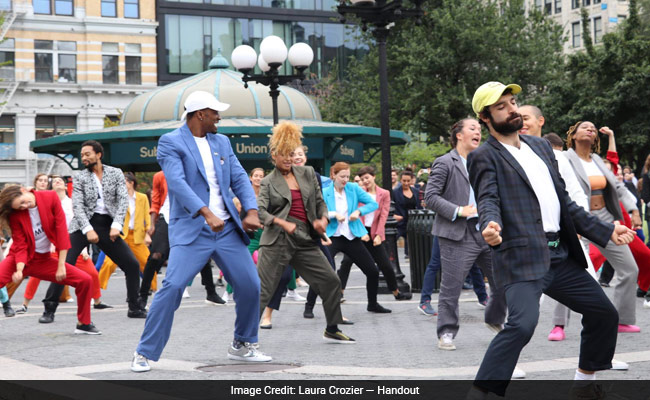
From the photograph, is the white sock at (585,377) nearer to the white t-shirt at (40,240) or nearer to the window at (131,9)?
the white t-shirt at (40,240)

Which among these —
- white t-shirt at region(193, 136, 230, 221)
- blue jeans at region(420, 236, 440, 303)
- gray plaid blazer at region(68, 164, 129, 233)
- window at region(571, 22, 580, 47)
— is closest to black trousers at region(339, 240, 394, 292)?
blue jeans at region(420, 236, 440, 303)

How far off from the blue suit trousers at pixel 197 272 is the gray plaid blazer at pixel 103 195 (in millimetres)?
3483

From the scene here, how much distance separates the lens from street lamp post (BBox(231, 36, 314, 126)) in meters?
17.4

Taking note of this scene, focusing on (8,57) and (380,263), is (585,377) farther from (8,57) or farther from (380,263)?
(8,57)

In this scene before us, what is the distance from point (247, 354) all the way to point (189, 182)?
132cm

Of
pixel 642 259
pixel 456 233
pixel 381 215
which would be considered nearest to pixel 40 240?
pixel 456 233

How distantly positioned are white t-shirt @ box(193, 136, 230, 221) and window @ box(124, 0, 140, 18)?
4896 cm

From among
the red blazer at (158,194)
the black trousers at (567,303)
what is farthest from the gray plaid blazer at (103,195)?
the black trousers at (567,303)

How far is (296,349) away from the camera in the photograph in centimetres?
771

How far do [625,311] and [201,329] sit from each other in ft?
13.0

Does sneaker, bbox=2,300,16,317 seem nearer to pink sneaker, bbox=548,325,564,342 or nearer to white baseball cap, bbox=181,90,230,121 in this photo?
white baseball cap, bbox=181,90,230,121

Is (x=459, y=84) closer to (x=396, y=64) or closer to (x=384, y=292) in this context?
(x=396, y=64)

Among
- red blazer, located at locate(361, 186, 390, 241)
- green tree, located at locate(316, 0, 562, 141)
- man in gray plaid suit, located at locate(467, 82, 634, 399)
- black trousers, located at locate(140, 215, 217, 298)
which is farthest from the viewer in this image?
green tree, located at locate(316, 0, 562, 141)

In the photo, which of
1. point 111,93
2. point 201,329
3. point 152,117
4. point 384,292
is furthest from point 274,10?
point 201,329
